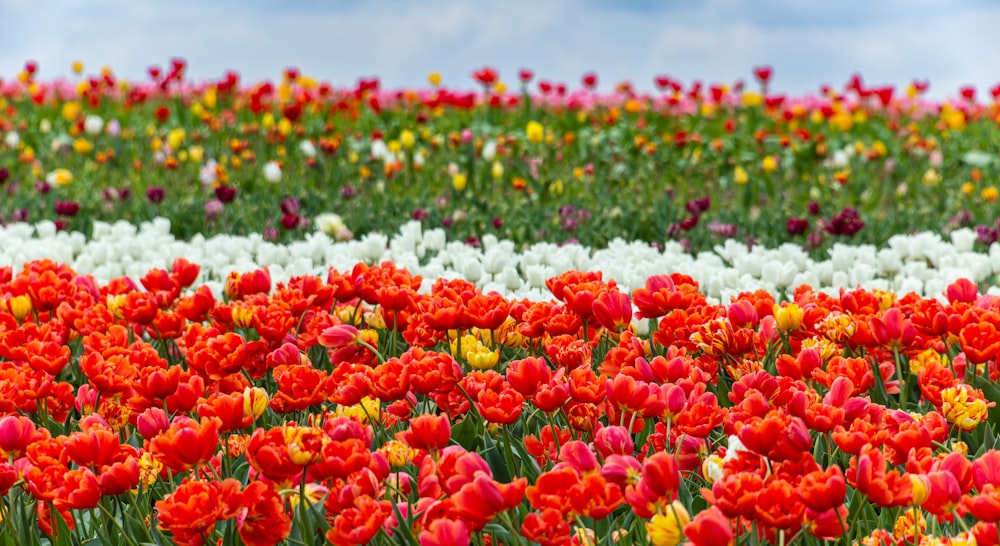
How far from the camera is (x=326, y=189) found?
965cm

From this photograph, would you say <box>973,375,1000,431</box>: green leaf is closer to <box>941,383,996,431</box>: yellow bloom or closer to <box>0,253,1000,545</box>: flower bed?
<box>0,253,1000,545</box>: flower bed

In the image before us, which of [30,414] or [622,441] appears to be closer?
[622,441]

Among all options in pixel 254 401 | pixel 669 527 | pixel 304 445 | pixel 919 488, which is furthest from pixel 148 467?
pixel 919 488

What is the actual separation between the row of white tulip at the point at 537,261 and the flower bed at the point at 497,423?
0.85 metres

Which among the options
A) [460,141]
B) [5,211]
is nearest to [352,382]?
[5,211]

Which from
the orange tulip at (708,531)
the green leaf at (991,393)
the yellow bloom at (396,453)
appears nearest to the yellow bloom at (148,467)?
the yellow bloom at (396,453)

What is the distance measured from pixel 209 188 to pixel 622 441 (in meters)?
8.24

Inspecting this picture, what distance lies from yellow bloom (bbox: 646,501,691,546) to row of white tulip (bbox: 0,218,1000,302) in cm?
239

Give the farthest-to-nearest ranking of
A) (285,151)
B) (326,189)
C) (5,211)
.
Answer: (285,151), (326,189), (5,211)

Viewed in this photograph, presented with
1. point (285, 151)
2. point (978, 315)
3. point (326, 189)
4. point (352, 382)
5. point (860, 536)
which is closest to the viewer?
point (860, 536)

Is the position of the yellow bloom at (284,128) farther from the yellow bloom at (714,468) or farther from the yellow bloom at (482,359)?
the yellow bloom at (714,468)

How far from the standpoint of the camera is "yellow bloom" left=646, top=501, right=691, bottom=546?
197 cm

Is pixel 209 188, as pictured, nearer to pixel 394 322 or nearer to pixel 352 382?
pixel 394 322

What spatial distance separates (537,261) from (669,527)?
3.32 metres
